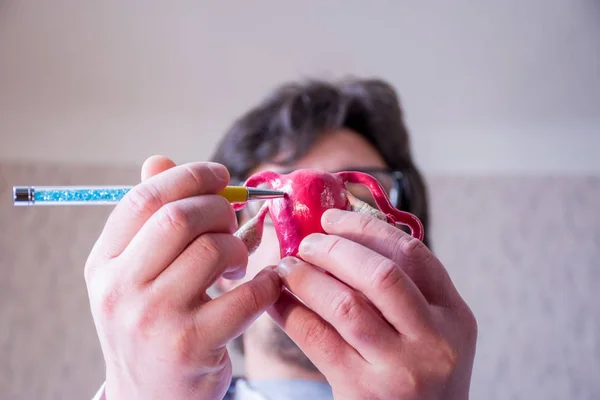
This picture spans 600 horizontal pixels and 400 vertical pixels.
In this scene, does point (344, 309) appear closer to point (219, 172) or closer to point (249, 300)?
point (249, 300)

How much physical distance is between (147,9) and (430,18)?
0.85 metres

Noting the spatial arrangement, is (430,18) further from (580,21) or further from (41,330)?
(41,330)

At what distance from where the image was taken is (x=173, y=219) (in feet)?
1.70

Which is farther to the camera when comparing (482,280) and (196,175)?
(482,280)

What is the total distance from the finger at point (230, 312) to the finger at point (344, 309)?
5 cm

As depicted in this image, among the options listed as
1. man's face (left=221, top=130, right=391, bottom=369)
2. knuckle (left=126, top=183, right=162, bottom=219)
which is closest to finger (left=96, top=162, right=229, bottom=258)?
knuckle (left=126, top=183, right=162, bottom=219)

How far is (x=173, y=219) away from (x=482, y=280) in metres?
1.70

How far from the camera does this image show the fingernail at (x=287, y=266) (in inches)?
22.1

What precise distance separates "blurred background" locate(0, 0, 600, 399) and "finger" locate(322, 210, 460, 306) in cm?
108

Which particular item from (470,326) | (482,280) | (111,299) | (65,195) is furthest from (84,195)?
(482,280)

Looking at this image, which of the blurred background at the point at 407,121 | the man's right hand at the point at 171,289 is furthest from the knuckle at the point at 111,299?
the blurred background at the point at 407,121

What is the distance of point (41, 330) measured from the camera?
1.66 meters

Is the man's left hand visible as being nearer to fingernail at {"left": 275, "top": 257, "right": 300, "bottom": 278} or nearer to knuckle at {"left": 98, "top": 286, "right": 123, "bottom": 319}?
fingernail at {"left": 275, "top": 257, "right": 300, "bottom": 278}

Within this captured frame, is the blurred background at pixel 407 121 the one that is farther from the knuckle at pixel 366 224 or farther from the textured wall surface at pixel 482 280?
the knuckle at pixel 366 224
